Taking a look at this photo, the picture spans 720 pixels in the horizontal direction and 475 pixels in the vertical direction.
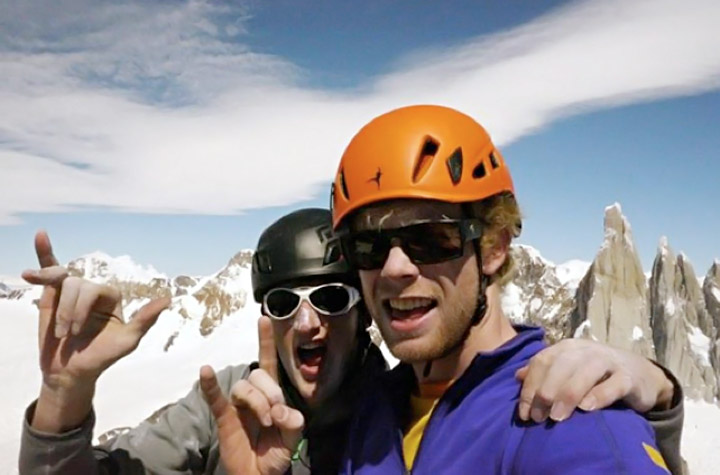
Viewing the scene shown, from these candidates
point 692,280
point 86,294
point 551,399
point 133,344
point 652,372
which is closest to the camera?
point 551,399

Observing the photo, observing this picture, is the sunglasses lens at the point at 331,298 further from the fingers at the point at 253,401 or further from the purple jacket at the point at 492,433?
the fingers at the point at 253,401

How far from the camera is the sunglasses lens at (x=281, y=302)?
546cm

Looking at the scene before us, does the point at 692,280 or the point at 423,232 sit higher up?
the point at 423,232

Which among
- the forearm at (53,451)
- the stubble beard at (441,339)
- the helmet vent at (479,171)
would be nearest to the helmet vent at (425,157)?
the helmet vent at (479,171)

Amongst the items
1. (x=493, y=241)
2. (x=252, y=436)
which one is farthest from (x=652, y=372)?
(x=252, y=436)

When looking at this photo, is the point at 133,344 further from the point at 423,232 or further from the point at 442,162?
the point at 442,162

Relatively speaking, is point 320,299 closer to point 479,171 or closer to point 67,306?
point 479,171

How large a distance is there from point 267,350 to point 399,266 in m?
1.26

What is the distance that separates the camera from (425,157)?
3.90m

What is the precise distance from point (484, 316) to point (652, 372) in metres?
1.05

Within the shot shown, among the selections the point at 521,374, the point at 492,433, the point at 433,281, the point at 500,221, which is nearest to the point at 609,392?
the point at 521,374

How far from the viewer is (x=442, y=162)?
378 cm

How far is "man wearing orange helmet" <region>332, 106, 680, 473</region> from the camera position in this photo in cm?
332

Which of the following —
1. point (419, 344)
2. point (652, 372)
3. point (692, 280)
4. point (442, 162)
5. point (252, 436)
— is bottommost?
point (692, 280)
